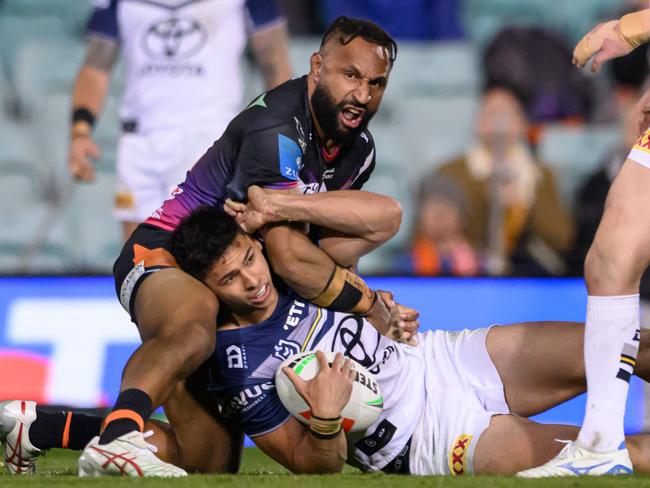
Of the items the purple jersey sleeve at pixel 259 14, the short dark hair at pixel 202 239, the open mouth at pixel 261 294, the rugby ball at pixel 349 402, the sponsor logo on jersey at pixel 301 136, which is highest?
the purple jersey sleeve at pixel 259 14

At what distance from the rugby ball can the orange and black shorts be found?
2.23 feet

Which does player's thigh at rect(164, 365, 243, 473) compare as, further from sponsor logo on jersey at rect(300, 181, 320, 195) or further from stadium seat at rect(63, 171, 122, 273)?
stadium seat at rect(63, 171, 122, 273)

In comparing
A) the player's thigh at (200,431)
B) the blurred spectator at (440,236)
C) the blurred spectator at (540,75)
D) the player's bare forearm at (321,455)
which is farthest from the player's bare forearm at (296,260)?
the blurred spectator at (540,75)

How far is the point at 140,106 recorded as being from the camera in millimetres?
7508

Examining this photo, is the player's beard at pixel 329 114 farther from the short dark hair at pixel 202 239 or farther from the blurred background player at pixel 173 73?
the blurred background player at pixel 173 73

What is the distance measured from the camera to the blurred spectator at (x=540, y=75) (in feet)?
25.4

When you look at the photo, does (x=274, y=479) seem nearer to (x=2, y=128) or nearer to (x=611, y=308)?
(x=611, y=308)

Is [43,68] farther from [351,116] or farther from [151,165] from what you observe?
[351,116]

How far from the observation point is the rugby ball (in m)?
4.28

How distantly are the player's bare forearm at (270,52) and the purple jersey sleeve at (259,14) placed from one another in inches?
1.5

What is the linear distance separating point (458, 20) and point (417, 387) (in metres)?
3.81

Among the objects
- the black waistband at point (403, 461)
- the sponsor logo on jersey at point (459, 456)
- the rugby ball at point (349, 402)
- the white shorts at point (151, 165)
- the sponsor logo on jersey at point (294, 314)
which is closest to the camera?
the rugby ball at point (349, 402)

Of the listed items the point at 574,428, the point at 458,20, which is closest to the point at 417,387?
the point at 574,428

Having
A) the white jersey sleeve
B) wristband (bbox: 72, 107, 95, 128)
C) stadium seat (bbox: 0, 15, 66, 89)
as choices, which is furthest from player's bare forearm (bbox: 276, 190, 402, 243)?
stadium seat (bbox: 0, 15, 66, 89)
